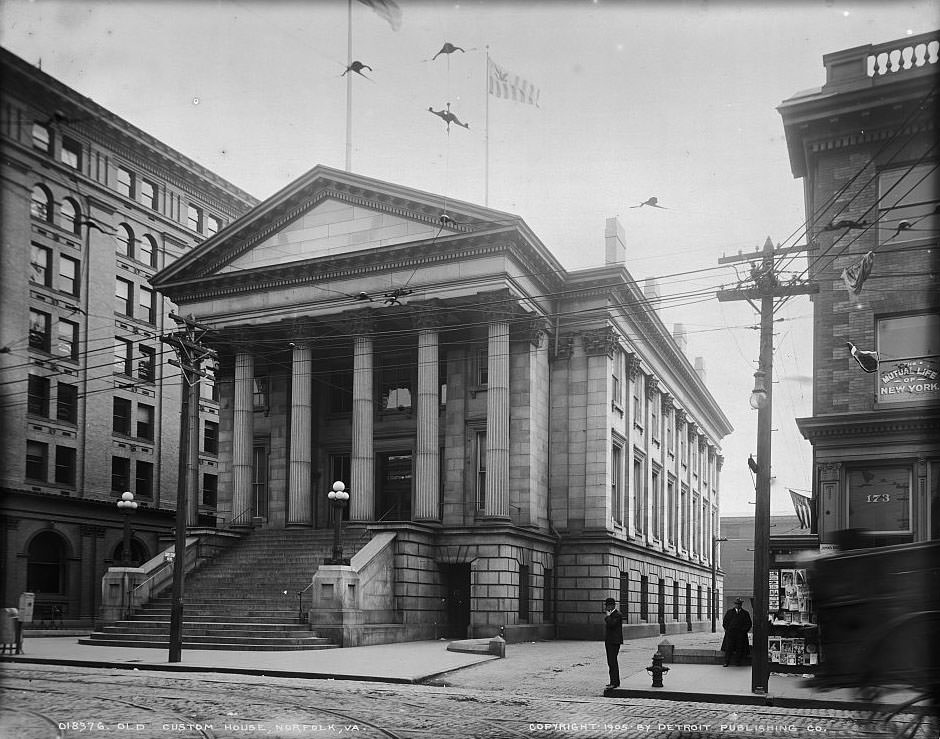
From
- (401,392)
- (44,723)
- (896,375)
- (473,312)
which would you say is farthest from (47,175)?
(401,392)

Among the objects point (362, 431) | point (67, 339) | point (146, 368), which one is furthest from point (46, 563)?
point (362, 431)

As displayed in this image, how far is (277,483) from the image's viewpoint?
41062mm

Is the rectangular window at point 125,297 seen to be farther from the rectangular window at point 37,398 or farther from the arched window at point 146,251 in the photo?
the rectangular window at point 37,398

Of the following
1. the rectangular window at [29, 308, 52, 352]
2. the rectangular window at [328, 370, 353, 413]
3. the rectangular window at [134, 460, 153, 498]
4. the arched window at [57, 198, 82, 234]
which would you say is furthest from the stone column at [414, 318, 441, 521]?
the rectangular window at [134, 460, 153, 498]

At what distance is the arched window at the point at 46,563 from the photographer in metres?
43.5

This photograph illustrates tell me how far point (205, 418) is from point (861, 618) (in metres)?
51.9

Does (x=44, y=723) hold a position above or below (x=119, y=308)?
below

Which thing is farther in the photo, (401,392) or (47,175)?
(401,392)

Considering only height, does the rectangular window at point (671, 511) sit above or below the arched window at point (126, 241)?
below

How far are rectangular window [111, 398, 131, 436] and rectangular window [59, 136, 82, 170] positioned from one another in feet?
112

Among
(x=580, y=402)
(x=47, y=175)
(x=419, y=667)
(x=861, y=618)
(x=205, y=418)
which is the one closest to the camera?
(x=861, y=618)

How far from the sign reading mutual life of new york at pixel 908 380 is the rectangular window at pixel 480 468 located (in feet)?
54.1

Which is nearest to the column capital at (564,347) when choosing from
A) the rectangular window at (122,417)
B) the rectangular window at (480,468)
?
the rectangular window at (480,468)

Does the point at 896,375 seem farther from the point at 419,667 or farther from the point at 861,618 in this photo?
the point at 861,618
